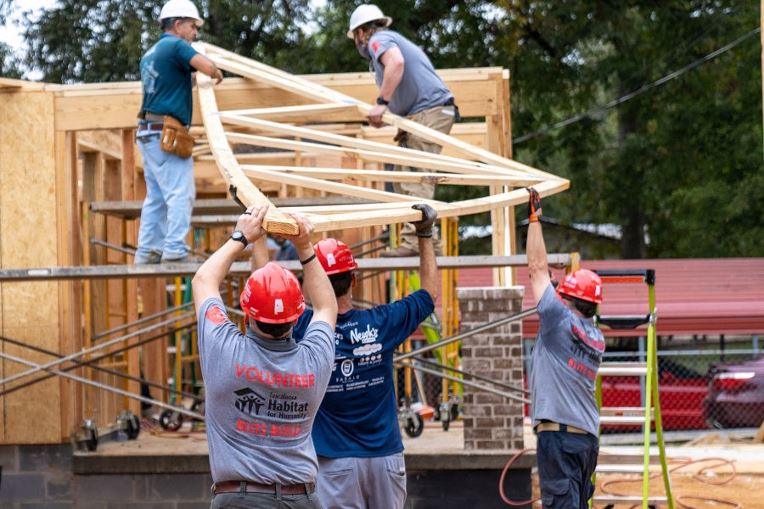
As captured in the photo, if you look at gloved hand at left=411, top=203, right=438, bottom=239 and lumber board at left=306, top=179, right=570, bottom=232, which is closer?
lumber board at left=306, top=179, right=570, bottom=232

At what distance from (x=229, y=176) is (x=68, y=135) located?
3880mm

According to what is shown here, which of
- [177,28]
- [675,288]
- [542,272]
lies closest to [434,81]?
[177,28]

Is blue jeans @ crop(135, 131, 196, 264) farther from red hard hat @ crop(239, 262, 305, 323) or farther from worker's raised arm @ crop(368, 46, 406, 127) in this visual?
red hard hat @ crop(239, 262, 305, 323)

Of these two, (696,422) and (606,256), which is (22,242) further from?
(606,256)

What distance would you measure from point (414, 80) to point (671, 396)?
10.4m

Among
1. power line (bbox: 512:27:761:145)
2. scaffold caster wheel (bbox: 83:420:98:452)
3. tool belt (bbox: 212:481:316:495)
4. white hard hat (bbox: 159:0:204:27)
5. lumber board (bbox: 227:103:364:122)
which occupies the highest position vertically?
power line (bbox: 512:27:761:145)

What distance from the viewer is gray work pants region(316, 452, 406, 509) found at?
5.73 m

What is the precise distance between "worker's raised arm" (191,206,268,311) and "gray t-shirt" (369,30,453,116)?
15.5 ft

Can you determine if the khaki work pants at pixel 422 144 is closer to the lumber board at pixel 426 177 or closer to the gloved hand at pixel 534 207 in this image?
the lumber board at pixel 426 177

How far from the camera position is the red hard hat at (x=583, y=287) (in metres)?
7.83

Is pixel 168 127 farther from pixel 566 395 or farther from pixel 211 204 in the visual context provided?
pixel 566 395

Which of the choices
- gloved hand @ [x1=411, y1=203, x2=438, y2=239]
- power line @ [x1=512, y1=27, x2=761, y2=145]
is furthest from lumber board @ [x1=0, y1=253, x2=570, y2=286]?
power line @ [x1=512, y1=27, x2=761, y2=145]

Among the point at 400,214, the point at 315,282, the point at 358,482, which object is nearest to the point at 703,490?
the point at 400,214

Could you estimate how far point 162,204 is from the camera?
962 centimetres
